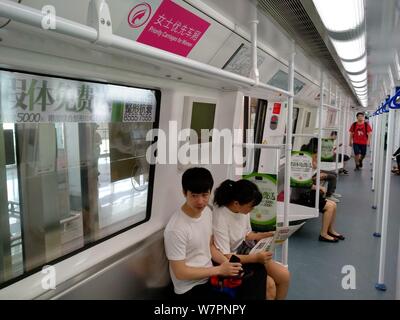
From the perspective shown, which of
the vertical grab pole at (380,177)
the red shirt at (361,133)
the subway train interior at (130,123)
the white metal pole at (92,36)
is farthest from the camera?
the red shirt at (361,133)

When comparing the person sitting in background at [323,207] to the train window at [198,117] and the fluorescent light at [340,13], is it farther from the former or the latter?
the fluorescent light at [340,13]

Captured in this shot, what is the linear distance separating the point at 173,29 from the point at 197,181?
3.19 ft

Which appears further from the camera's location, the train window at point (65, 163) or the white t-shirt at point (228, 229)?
the white t-shirt at point (228, 229)

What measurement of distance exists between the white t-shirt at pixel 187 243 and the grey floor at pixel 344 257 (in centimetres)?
135

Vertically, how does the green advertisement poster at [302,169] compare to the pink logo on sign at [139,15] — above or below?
below

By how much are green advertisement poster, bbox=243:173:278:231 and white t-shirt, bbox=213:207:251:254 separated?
0.39 meters

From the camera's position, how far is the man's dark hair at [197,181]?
2062mm

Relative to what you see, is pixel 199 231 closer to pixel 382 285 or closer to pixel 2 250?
pixel 2 250

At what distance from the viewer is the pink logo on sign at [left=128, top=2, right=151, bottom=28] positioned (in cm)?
172

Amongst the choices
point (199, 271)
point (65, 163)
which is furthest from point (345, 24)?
point (65, 163)

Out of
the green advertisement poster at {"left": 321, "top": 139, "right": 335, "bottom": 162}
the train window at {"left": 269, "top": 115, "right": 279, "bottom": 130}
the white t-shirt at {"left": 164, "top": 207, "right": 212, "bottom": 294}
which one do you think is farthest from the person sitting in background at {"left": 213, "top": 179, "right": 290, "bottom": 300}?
the green advertisement poster at {"left": 321, "top": 139, "right": 335, "bottom": 162}

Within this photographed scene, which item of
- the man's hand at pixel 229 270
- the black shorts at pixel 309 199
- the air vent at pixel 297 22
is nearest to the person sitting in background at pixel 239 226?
the man's hand at pixel 229 270
